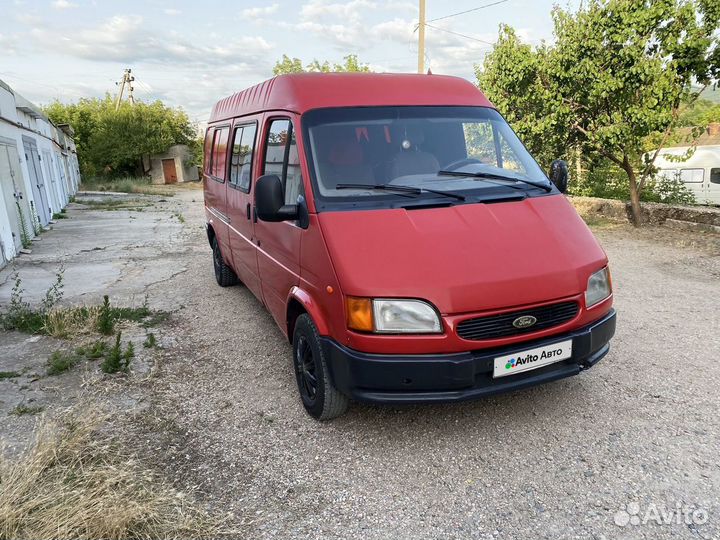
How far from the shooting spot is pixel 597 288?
3244mm

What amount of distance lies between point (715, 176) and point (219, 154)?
65.8ft

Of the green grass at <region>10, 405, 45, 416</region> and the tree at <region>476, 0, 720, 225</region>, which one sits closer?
the green grass at <region>10, 405, 45, 416</region>

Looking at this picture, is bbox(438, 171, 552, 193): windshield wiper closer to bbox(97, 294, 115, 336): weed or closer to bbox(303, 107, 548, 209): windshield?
bbox(303, 107, 548, 209): windshield

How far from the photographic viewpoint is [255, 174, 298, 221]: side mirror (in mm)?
3322

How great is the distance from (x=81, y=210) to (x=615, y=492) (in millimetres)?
21490

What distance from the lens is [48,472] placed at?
2.78 meters

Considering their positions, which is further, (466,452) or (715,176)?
(715,176)

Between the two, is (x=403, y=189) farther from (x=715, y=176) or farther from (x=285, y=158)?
(x=715, y=176)

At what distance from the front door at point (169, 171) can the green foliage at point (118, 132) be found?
153 cm

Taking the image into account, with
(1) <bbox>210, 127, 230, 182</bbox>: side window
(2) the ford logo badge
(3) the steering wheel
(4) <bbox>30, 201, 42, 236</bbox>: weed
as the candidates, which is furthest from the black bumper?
(4) <bbox>30, 201, 42, 236</bbox>: weed

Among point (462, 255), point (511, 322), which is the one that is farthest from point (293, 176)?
point (511, 322)

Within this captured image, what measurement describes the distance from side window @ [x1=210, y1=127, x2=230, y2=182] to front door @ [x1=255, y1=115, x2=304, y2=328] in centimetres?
177

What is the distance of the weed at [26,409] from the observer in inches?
145

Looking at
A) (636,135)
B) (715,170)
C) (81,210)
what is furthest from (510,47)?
(81,210)
